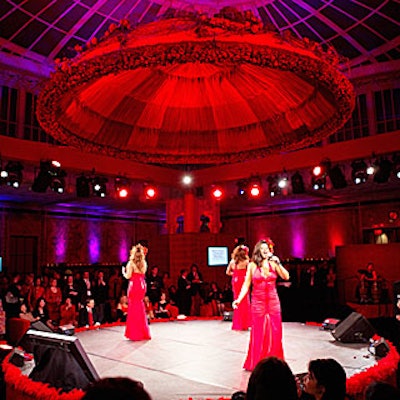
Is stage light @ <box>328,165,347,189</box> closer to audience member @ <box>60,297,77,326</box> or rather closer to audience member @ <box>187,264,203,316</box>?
audience member @ <box>187,264,203,316</box>

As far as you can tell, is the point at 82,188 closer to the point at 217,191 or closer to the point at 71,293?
the point at 71,293

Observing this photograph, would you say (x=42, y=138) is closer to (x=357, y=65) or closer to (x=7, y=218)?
(x=7, y=218)

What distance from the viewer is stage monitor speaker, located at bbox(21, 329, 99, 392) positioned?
173 inches

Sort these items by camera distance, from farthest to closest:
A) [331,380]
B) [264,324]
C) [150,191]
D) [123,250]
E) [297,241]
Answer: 1. [123,250]
2. [297,241]
3. [150,191]
4. [264,324]
5. [331,380]

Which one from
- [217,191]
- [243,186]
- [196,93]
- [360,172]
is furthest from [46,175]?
[196,93]

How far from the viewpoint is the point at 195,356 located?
6.23 meters

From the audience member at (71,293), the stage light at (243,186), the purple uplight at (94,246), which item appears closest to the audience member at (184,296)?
the audience member at (71,293)

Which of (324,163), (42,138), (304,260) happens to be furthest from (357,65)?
(304,260)

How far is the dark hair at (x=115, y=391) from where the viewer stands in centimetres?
114

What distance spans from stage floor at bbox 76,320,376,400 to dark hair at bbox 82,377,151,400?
3449 millimetres

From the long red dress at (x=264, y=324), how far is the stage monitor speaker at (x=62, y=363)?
6.04 ft

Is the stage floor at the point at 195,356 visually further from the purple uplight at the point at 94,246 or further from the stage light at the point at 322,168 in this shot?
the purple uplight at the point at 94,246

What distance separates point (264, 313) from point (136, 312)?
2.76 metres

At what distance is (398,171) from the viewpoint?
1040 cm
